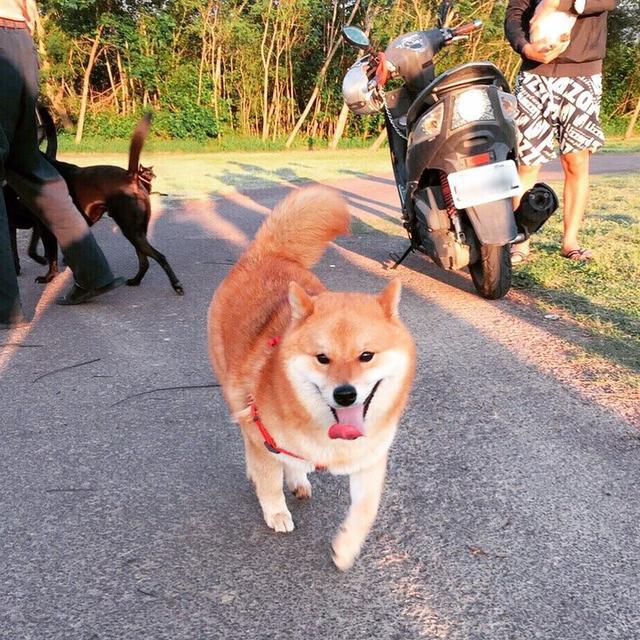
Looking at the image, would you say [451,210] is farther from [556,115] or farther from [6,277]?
[6,277]

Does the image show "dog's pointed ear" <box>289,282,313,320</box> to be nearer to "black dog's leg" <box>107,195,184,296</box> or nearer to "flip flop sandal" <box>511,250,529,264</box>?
"black dog's leg" <box>107,195,184,296</box>

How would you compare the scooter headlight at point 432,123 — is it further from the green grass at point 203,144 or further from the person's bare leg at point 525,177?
the green grass at point 203,144

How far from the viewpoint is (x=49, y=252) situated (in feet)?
16.6

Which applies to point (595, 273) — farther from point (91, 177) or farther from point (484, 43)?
point (484, 43)

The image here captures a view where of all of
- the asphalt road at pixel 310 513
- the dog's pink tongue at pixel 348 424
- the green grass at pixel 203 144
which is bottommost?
the green grass at pixel 203 144

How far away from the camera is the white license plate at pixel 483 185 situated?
3.98m

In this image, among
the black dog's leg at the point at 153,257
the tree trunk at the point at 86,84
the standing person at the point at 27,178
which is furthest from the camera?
the tree trunk at the point at 86,84

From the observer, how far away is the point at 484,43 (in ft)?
70.0

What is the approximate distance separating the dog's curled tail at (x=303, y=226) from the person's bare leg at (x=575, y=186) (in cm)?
290

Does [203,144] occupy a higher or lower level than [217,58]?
lower

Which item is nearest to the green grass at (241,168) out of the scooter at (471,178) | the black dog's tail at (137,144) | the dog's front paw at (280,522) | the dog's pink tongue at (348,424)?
the black dog's tail at (137,144)

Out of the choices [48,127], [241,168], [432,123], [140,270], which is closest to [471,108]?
[432,123]

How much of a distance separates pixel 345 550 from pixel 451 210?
2864 millimetres

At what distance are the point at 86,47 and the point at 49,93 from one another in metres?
2.24
